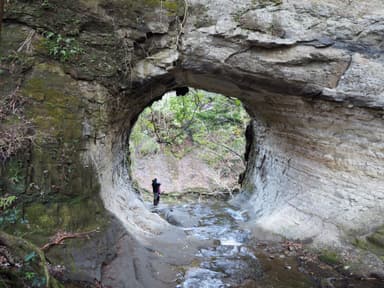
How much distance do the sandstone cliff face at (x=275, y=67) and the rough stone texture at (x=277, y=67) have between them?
0.02 meters

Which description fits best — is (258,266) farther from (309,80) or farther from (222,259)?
(309,80)

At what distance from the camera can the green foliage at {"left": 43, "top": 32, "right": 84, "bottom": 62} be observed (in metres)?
4.97

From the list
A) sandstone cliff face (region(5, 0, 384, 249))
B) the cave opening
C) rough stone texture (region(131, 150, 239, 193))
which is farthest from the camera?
rough stone texture (region(131, 150, 239, 193))

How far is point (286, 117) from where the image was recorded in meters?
7.41

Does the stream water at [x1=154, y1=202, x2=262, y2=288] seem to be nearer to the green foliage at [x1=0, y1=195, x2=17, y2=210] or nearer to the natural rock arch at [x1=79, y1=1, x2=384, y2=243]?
the natural rock arch at [x1=79, y1=1, x2=384, y2=243]

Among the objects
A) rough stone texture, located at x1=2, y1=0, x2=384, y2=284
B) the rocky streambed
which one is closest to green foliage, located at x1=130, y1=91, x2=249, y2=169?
rough stone texture, located at x1=2, y1=0, x2=384, y2=284

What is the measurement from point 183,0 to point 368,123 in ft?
13.2

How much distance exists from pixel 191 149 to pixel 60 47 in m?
18.0

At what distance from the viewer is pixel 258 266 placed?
509 centimetres

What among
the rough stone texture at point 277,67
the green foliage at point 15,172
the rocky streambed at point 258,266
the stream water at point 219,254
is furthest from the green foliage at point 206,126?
the green foliage at point 15,172

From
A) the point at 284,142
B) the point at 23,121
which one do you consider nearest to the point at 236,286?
the point at 23,121

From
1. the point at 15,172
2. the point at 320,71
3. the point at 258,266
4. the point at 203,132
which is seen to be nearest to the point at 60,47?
the point at 15,172

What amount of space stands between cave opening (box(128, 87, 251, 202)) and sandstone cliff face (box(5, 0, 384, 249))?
6883 millimetres

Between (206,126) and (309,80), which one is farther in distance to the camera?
(206,126)
